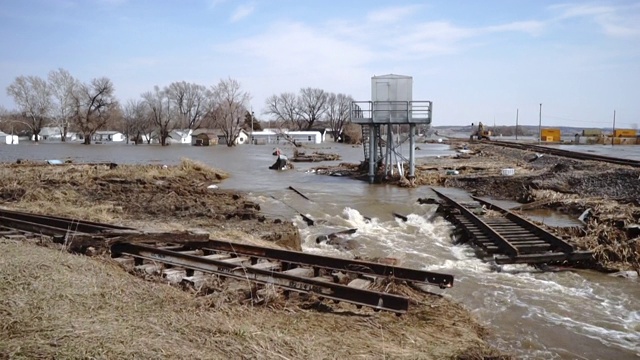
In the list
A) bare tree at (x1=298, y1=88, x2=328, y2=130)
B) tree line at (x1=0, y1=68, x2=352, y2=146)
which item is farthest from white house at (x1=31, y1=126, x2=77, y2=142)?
bare tree at (x1=298, y1=88, x2=328, y2=130)

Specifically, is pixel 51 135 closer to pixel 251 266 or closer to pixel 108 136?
pixel 108 136

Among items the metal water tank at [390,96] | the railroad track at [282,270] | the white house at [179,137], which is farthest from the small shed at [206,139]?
the railroad track at [282,270]

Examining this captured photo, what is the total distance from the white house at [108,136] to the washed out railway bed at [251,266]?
125579 millimetres

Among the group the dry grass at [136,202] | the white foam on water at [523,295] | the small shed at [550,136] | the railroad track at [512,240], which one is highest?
the small shed at [550,136]

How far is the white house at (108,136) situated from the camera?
125 metres

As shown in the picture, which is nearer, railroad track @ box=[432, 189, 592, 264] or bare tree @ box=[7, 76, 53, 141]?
railroad track @ box=[432, 189, 592, 264]

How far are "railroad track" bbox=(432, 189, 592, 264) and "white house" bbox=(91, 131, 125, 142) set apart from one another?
125 m

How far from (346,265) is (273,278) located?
55.7 inches

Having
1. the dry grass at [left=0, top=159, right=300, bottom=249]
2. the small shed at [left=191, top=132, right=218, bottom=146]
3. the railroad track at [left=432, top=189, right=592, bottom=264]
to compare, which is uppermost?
the small shed at [left=191, top=132, right=218, bottom=146]

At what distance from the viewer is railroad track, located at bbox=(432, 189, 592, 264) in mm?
10945

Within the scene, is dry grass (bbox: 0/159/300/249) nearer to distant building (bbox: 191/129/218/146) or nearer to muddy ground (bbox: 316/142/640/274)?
muddy ground (bbox: 316/142/640/274)

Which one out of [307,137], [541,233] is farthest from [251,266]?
[307,137]

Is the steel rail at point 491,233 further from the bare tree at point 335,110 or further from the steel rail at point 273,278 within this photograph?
the bare tree at point 335,110

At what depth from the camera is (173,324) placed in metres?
4.99
